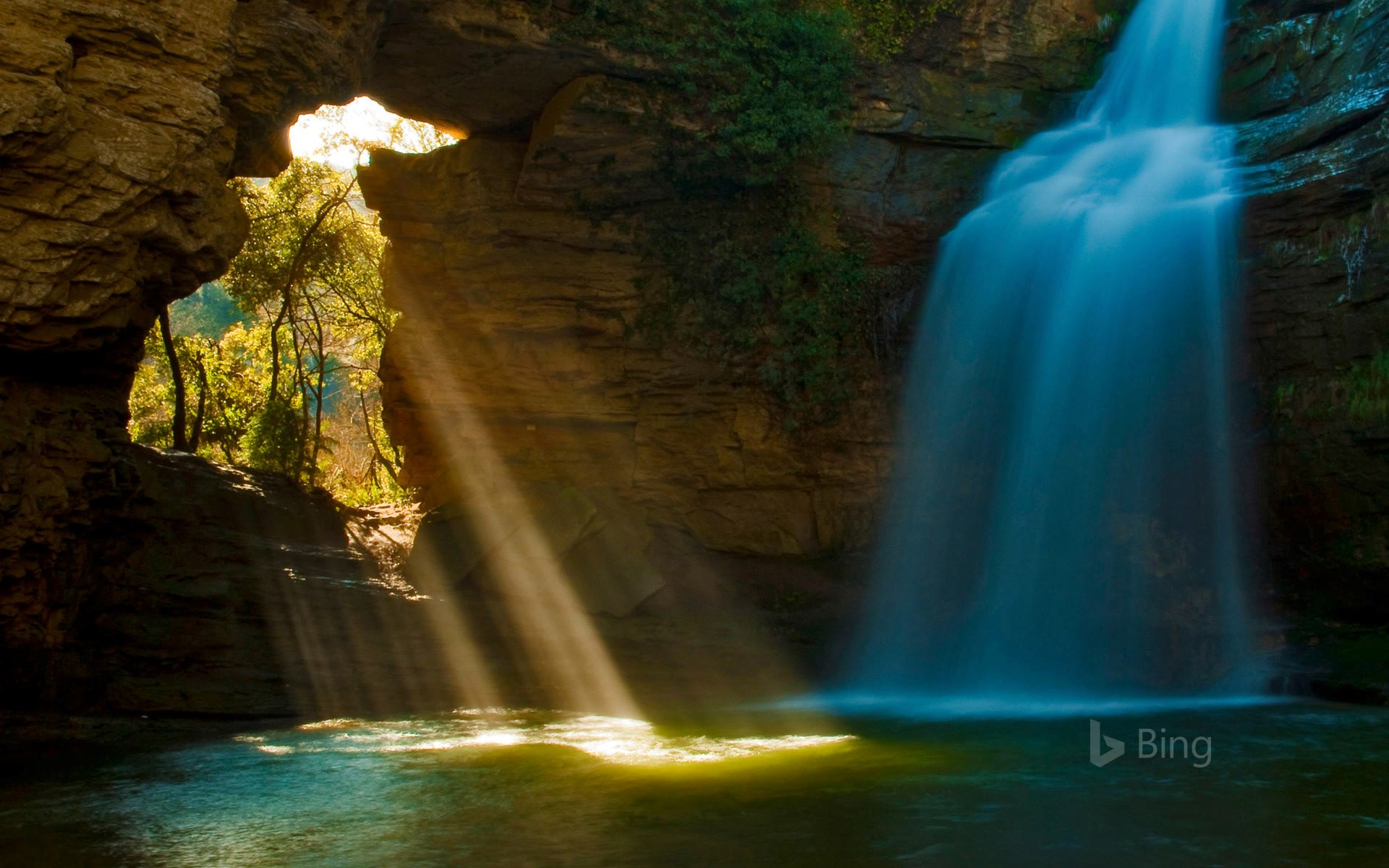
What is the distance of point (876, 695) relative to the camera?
41.2 ft

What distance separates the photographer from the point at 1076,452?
13148 mm

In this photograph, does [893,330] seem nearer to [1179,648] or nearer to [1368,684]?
[1179,648]

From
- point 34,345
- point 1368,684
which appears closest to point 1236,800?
point 1368,684

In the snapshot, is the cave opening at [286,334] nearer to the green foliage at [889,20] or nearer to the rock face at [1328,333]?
the green foliage at [889,20]

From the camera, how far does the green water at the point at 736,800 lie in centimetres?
565

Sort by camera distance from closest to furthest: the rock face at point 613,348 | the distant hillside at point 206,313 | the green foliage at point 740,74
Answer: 1. the green foliage at point 740,74
2. the rock face at point 613,348
3. the distant hillside at point 206,313

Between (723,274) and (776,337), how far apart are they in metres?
1.22

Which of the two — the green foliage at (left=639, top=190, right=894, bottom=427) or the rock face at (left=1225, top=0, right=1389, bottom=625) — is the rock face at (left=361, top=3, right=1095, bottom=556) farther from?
the rock face at (left=1225, top=0, right=1389, bottom=625)

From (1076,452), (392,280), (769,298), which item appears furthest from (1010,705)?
(392,280)

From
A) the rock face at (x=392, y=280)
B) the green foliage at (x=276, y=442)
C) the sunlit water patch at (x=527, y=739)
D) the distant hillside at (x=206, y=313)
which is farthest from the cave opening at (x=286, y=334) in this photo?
the distant hillside at (x=206, y=313)

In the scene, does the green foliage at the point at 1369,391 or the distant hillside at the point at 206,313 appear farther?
the distant hillside at the point at 206,313

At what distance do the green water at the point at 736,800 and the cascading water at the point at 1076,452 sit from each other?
2.81 metres

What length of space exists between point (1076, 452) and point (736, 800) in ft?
26.2

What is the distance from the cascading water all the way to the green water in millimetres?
2815
